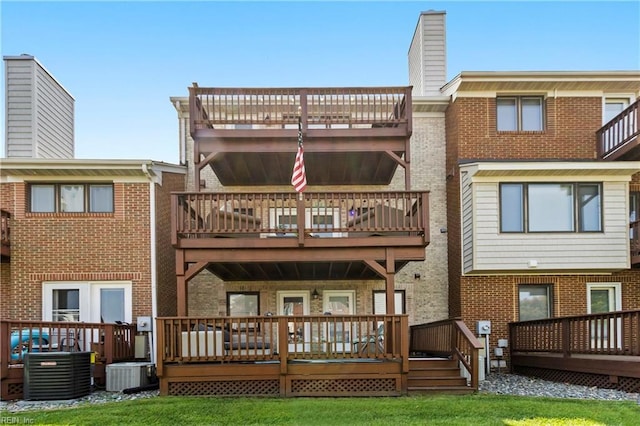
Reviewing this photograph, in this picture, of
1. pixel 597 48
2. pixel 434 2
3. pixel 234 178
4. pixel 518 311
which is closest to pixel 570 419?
pixel 518 311

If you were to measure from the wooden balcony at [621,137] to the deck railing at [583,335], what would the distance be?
4.77 metres

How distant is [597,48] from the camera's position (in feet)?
58.5

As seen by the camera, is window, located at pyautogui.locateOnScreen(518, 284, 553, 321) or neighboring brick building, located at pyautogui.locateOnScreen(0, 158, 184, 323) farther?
window, located at pyautogui.locateOnScreen(518, 284, 553, 321)

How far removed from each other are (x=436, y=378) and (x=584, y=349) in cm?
323

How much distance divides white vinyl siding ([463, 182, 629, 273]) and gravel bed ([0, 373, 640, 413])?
297 centimetres

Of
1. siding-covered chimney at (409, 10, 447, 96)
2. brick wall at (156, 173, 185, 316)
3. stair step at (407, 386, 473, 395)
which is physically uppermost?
siding-covered chimney at (409, 10, 447, 96)

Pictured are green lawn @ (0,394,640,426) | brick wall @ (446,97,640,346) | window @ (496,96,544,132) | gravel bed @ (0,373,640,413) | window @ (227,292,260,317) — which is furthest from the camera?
window @ (227,292,260,317)

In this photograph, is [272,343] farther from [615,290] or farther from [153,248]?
[615,290]

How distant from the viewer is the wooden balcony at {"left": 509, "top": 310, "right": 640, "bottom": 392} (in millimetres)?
9395

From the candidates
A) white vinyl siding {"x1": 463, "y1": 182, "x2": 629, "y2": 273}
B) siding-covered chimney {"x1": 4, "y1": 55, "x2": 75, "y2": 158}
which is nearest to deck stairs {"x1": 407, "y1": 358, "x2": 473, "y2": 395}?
white vinyl siding {"x1": 463, "y1": 182, "x2": 629, "y2": 273}

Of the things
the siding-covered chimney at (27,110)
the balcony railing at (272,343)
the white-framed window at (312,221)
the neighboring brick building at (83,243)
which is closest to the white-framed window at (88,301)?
the neighboring brick building at (83,243)

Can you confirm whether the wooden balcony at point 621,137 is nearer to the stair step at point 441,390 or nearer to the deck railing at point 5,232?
the stair step at point 441,390

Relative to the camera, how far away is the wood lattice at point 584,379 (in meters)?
9.48

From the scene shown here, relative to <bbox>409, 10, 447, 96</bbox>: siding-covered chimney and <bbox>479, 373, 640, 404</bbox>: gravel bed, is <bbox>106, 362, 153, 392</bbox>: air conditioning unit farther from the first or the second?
<bbox>409, 10, 447, 96</bbox>: siding-covered chimney
